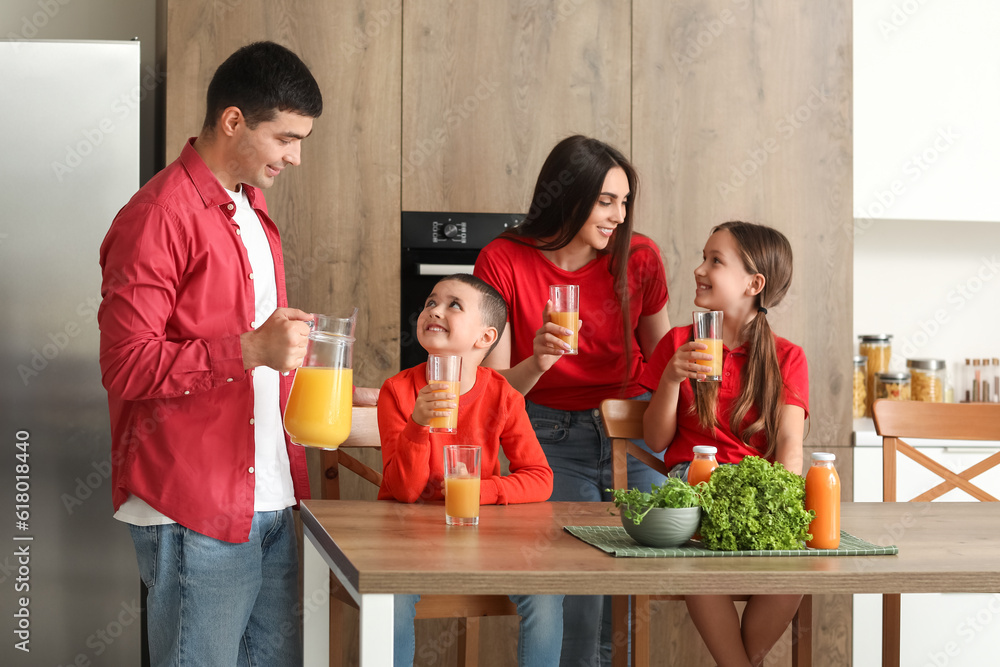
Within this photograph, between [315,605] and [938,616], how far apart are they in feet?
7.68

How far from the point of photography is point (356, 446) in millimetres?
1939

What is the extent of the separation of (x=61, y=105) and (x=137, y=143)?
0.21 meters

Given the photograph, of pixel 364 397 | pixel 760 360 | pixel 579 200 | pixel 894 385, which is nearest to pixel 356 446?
pixel 364 397

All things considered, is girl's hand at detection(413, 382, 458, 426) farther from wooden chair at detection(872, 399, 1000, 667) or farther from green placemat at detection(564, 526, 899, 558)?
wooden chair at detection(872, 399, 1000, 667)

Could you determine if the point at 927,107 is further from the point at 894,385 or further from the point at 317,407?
the point at 317,407

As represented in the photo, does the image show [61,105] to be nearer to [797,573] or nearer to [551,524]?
[551,524]

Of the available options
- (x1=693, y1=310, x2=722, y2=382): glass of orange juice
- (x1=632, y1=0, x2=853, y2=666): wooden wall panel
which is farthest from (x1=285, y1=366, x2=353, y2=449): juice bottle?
(x1=632, y1=0, x2=853, y2=666): wooden wall panel

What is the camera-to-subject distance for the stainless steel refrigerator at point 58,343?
2.41 meters

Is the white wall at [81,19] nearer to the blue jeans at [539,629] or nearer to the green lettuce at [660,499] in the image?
the blue jeans at [539,629]

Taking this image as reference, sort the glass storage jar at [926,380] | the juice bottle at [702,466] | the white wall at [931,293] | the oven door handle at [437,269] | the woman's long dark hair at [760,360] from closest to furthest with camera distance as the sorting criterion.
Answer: the juice bottle at [702,466] → the woman's long dark hair at [760,360] → the oven door handle at [437,269] → the glass storage jar at [926,380] → the white wall at [931,293]

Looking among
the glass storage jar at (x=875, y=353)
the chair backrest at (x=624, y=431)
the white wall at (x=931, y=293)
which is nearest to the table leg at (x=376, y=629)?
the chair backrest at (x=624, y=431)

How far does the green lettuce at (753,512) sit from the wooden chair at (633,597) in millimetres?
719

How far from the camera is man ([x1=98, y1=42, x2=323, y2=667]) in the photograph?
151cm

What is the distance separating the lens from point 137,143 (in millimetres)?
2480
